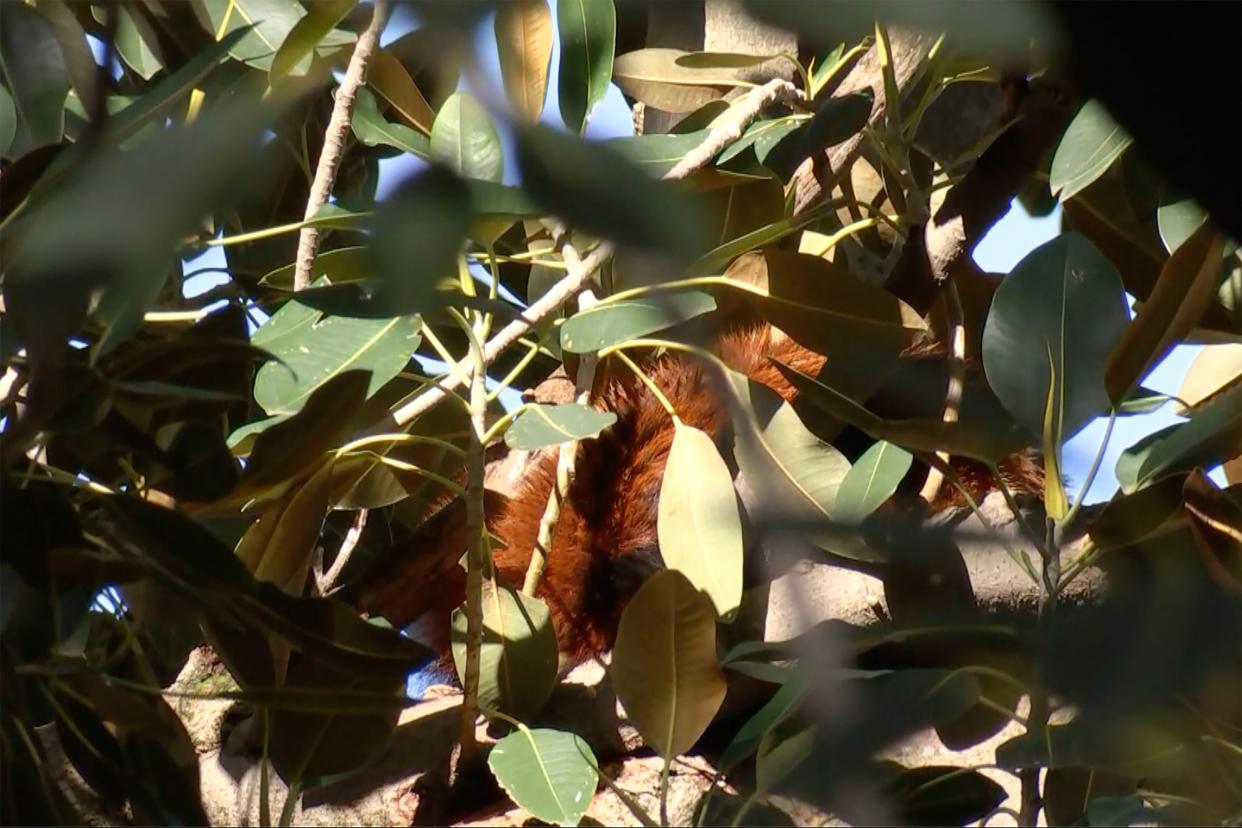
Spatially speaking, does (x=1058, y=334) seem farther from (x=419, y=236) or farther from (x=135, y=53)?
(x=135, y=53)

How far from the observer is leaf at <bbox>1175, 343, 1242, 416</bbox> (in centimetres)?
131

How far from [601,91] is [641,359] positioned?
32cm

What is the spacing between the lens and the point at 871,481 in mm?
973

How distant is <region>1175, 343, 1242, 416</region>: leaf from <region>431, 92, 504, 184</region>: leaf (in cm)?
71

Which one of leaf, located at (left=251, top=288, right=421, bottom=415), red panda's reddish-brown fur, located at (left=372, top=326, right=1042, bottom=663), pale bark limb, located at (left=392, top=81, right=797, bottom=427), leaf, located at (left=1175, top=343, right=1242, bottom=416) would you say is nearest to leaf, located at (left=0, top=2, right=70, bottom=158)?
leaf, located at (left=251, top=288, right=421, bottom=415)

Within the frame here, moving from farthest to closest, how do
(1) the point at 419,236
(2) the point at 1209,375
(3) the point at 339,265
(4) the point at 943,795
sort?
(2) the point at 1209,375 < (3) the point at 339,265 < (4) the point at 943,795 < (1) the point at 419,236

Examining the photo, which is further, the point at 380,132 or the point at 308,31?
the point at 380,132

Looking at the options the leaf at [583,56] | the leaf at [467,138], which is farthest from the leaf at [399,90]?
the leaf at [467,138]

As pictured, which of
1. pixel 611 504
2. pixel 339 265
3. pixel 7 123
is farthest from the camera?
pixel 611 504

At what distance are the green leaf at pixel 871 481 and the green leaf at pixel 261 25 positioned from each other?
553 mm

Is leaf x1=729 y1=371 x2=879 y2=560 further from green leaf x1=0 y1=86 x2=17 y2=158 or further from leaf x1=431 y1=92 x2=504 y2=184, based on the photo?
green leaf x1=0 y1=86 x2=17 y2=158

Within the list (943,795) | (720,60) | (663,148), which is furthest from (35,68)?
(943,795)

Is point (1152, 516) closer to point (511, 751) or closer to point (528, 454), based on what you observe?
point (511, 751)

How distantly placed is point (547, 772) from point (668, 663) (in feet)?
0.39
